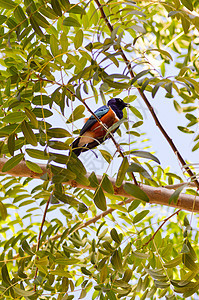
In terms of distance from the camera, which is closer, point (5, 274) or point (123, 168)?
point (123, 168)

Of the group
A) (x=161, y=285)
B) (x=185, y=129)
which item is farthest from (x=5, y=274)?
(x=185, y=129)

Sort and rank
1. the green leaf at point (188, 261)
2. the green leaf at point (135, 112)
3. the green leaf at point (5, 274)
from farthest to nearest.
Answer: the green leaf at point (135, 112)
the green leaf at point (5, 274)
the green leaf at point (188, 261)

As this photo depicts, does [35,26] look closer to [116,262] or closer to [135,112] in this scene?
[135,112]

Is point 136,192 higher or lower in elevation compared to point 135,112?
lower

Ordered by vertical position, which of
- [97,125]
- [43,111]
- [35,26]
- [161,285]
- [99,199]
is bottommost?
[161,285]

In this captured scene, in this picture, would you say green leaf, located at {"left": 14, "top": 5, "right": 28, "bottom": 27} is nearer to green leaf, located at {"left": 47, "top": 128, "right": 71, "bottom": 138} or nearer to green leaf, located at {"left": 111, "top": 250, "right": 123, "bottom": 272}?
green leaf, located at {"left": 47, "top": 128, "right": 71, "bottom": 138}

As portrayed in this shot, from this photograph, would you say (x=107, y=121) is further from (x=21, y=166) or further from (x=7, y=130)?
(x=7, y=130)

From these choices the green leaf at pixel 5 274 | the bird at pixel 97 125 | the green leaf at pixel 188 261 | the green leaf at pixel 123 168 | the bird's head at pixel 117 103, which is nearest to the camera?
the green leaf at pixel 123 168

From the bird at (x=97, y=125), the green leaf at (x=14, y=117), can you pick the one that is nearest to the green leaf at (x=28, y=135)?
the green leaf at (x=14, y=117)

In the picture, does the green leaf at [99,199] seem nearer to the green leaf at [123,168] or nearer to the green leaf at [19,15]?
the green leaf at [123,168]

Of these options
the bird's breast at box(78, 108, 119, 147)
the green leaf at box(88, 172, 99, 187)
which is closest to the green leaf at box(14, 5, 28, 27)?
the green leaf at box(88, 172, 99, 187)

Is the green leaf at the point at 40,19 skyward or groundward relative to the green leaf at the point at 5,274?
skyward

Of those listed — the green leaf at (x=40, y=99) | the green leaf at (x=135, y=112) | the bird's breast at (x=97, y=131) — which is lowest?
the bird's breast at (x=97, y=131)

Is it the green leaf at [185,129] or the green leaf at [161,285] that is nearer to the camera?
the green leaf at [161,285]
